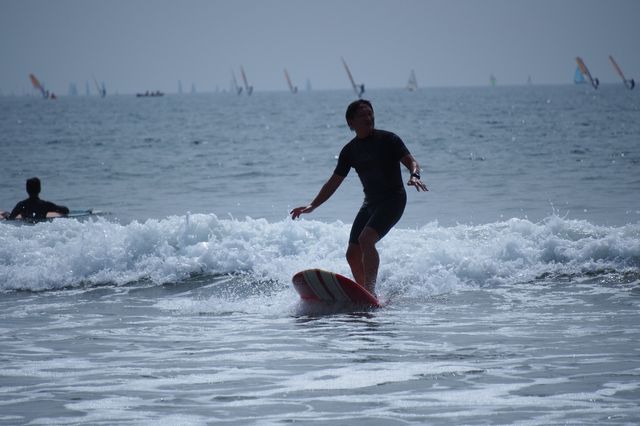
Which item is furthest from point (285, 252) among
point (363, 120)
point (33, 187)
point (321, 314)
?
point (33, 187)

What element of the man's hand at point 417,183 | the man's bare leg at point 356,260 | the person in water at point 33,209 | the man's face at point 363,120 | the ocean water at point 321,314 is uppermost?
the man's face at point 363,120

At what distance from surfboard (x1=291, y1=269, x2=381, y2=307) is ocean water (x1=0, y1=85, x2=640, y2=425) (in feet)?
0.48

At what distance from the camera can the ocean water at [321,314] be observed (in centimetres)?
569

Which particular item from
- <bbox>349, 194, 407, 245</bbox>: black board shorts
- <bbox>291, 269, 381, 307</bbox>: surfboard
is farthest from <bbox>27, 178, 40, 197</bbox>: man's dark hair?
<bbox>349, 194, 407, 245</bbox>: black board shorts

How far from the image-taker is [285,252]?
13297 millimetres

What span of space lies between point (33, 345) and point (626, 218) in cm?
1168

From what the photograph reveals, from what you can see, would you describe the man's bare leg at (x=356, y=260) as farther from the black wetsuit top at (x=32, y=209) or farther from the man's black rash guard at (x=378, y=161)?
the black wetsuit top at (x=32, y=209)

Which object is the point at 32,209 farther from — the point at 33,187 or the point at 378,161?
the point at 378,161

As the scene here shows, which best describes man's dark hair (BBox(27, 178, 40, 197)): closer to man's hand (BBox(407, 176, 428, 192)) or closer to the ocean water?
the ocean water

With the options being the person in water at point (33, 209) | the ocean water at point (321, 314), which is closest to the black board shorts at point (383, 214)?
Result: the ocean water at point (321, 314)

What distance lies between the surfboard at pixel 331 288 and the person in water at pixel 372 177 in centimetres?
15

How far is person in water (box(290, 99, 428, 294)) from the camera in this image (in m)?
8.57

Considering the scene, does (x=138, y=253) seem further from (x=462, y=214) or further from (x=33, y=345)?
(x=462, y=214)

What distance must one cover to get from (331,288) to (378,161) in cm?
134
